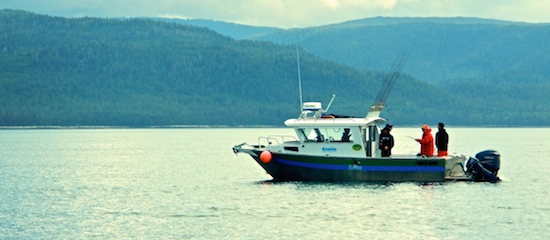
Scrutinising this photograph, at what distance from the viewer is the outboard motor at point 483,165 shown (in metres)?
45.0

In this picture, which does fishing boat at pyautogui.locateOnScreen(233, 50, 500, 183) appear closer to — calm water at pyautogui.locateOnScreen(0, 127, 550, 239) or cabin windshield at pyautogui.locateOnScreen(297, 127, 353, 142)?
cabin windshield at pyautogui.locateOnScreen(297, 127, 353, 142)

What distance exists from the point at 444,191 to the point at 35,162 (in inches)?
1635

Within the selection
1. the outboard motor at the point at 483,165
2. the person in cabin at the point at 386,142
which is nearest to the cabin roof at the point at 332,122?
Answer: the person in cabin at the point at 386,142

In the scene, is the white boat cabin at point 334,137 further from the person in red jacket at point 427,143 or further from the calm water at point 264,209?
the person in red jacket at point 427,143

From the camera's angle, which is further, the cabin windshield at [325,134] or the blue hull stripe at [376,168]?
the cabin windshield at [325,134]

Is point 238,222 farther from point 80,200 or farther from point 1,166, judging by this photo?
point 1,166

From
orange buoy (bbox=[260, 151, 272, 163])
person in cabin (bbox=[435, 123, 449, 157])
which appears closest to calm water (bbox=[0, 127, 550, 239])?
orange buoy (bbox=[260, 151, 272, 163])

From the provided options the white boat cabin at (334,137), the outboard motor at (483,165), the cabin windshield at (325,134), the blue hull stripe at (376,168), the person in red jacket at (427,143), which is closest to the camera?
the blue hull stripe at (376,168)

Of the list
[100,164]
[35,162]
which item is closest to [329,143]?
[100,164]

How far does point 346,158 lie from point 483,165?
6.78m

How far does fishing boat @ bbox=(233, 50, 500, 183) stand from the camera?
4319 cm

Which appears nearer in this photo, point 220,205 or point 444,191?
point 220,205

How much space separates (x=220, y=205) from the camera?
39781mm

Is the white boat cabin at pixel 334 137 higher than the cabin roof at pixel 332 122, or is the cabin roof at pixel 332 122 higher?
the cabin roof at pixel 332 122
